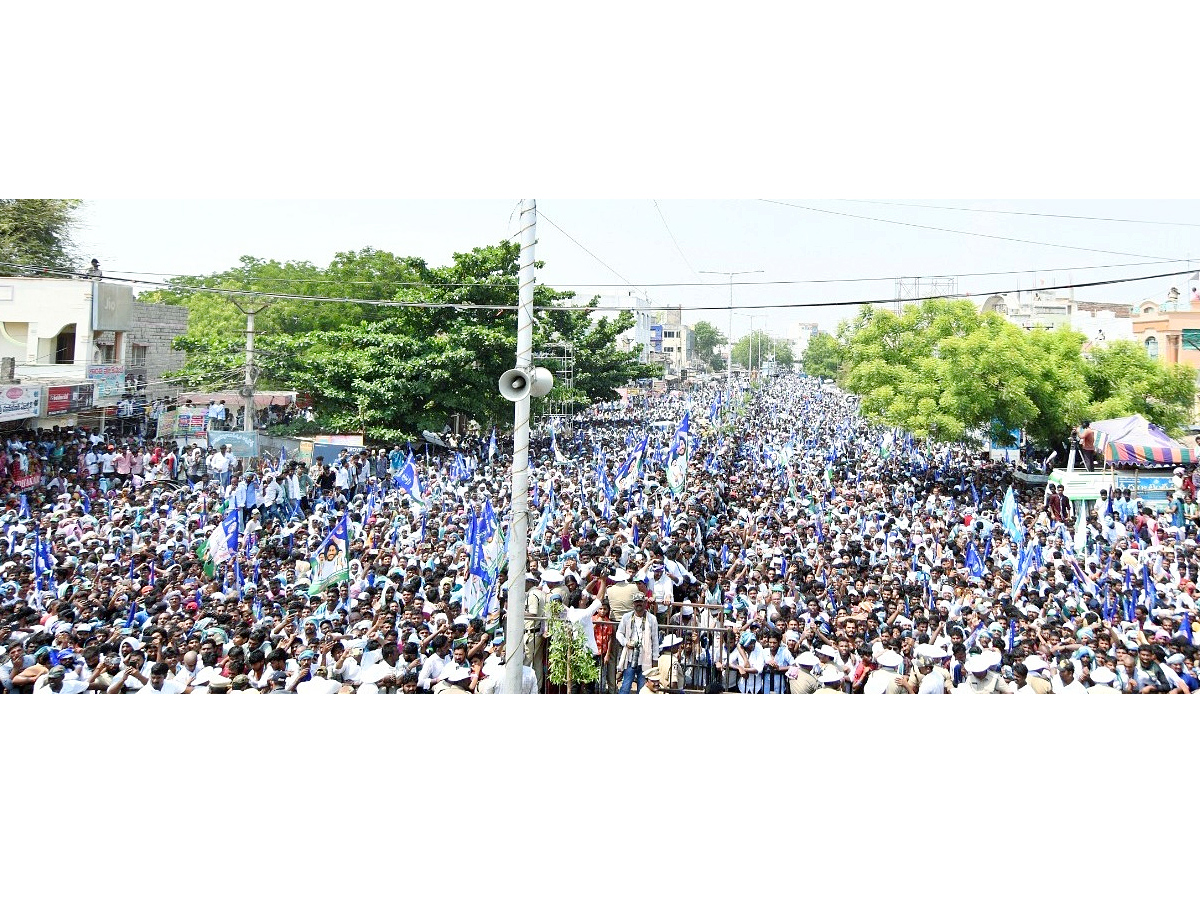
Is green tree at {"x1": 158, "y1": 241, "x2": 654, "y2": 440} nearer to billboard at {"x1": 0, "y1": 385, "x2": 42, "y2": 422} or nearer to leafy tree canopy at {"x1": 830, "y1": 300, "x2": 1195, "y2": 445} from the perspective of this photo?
billboard at {"x1": 0, "y1": 385, "x2": 42, "y2": 422}

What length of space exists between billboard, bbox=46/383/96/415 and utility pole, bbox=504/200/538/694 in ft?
54.7

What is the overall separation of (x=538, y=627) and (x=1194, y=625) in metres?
6.15

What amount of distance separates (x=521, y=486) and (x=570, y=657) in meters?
1.76

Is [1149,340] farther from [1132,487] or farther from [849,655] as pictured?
[849,655]

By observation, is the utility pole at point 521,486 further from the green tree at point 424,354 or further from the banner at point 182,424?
the banner at point 182,424

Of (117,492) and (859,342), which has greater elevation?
(859,342)

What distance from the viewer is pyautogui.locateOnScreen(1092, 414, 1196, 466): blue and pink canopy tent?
648 inches

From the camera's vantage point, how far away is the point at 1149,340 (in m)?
27.5

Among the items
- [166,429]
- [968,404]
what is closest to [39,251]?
[166,429]

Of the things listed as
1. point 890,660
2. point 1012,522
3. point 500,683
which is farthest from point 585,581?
point 1012,522

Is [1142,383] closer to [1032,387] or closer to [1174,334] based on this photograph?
[1032,387]

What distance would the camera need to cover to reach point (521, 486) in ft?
22.8

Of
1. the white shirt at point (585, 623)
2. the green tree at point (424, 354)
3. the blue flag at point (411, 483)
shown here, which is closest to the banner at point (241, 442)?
the green tree at point (424, 354)

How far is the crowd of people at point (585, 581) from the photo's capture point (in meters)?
7.76
